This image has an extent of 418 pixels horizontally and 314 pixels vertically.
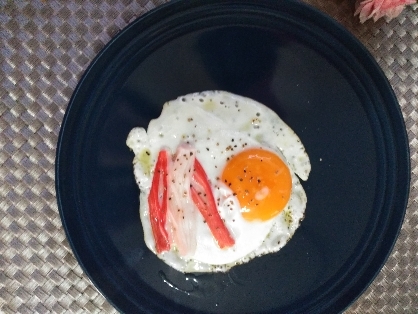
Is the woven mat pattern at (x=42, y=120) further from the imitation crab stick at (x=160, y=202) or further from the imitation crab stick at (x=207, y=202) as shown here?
the imitation crab stick at (x=207, y=202)

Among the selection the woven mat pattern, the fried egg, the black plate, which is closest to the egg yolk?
the fried egg

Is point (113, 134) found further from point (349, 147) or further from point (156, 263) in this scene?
point (349, 147)

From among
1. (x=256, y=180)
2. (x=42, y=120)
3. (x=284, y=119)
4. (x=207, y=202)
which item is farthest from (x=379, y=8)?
(x=42, y=120)

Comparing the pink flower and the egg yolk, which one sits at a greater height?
the pink flower

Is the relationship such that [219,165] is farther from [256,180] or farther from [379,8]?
[379,8]

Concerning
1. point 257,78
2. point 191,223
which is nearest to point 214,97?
point 257,78

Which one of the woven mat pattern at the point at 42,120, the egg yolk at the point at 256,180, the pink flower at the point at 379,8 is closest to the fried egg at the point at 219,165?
the egg yolk at the point at 256,180

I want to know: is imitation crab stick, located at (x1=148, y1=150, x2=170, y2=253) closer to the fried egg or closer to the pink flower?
the fried egg
